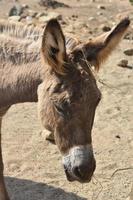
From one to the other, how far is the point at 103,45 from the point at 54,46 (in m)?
0.48

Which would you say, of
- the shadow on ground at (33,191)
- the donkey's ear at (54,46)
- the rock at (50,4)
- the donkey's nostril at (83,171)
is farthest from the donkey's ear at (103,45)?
the rock at (50,4)

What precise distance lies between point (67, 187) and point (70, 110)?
180 centimetres

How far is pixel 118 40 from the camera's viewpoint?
3727 mm

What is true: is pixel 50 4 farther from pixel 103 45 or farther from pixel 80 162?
pixel 80 162

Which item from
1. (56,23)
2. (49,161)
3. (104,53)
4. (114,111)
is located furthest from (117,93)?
(56,23)

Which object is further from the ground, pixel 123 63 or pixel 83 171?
pixel 83 171

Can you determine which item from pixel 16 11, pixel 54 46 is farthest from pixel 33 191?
pixel 16 11

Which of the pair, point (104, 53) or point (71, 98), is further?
point (104, 53)

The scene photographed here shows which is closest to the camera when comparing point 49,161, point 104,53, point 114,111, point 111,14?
point 104,53

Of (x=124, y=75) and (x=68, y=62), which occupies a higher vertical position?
(x=68, y=62)

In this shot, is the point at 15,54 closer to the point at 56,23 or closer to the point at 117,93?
the point at 56,23

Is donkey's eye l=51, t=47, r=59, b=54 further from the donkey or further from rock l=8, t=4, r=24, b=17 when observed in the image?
rock l=8, t=4, r=24, b=17

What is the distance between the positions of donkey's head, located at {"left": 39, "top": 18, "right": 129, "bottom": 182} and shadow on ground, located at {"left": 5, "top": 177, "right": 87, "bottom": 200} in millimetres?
1391

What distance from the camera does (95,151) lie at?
19.1 ft
